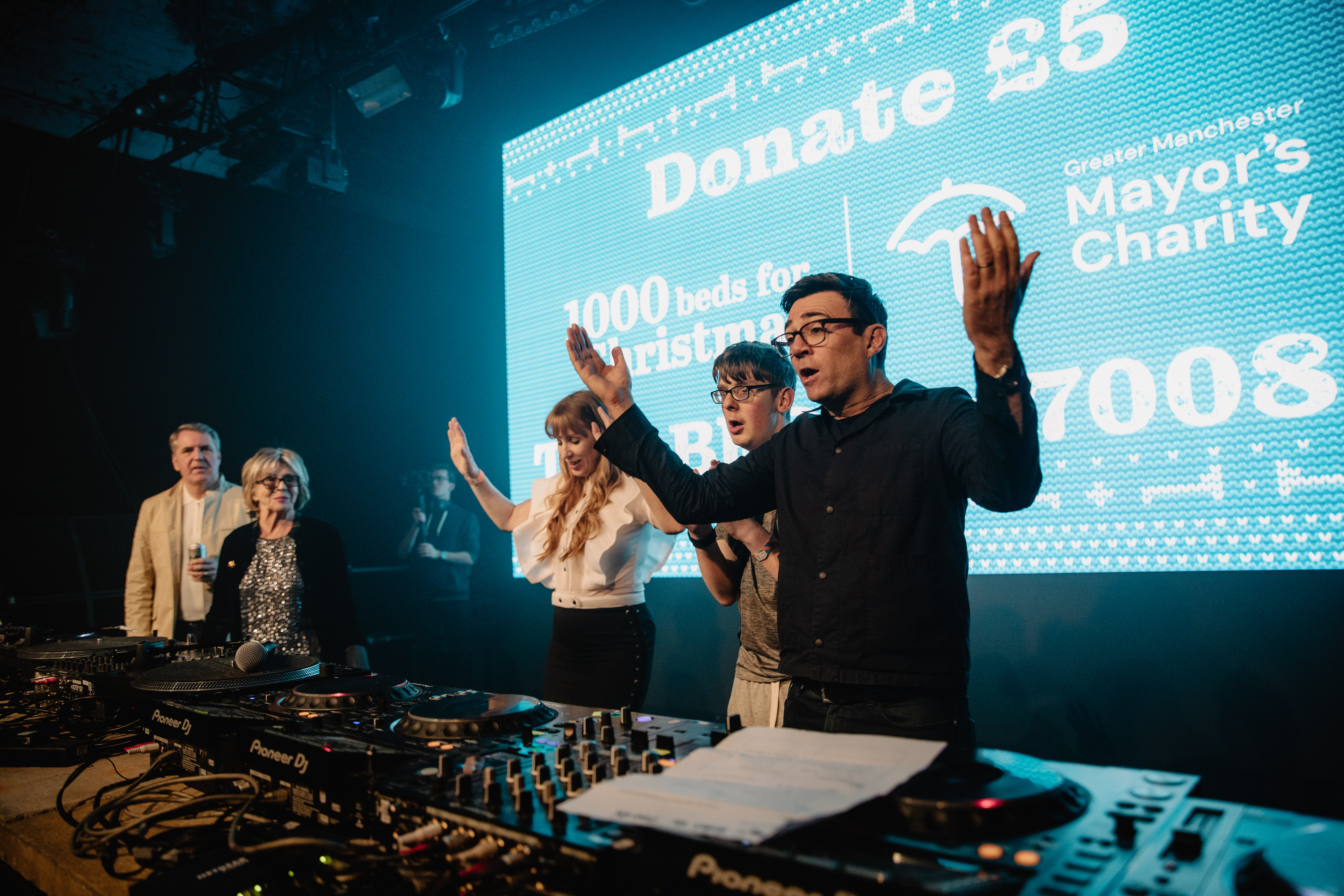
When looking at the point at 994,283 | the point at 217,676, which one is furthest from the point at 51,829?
the point at 994,283

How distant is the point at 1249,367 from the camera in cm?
225

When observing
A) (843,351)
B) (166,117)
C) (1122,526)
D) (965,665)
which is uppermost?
(166,117)

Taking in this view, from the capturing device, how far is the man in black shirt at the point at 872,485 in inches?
41.6

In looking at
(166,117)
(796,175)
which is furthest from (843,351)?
(166,117)

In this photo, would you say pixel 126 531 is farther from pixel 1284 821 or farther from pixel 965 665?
pixel 1284 821

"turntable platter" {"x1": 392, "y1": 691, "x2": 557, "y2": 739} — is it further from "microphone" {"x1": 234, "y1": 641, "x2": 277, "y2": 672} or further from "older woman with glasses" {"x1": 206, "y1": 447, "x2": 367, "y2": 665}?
"older woman with glasses" {"x1": 206, "y1": 447, "x2": 367, "y2": 665}

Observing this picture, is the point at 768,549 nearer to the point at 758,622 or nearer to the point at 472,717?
the point at 758,622

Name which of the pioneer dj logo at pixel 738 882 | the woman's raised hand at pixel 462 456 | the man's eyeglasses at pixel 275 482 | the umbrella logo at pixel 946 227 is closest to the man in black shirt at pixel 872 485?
the pioneer dj logo at pixel 738 882

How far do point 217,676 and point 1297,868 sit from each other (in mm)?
1542

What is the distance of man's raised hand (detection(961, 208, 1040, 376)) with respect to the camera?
38.8 inches

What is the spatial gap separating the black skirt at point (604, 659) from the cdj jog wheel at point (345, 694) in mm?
899

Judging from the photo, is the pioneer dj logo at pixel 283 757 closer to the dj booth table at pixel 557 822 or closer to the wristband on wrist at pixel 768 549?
the dj booth table at pixel 557 822

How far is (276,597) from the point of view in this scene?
2.56 metres

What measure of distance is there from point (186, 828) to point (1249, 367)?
2744 millimetres
